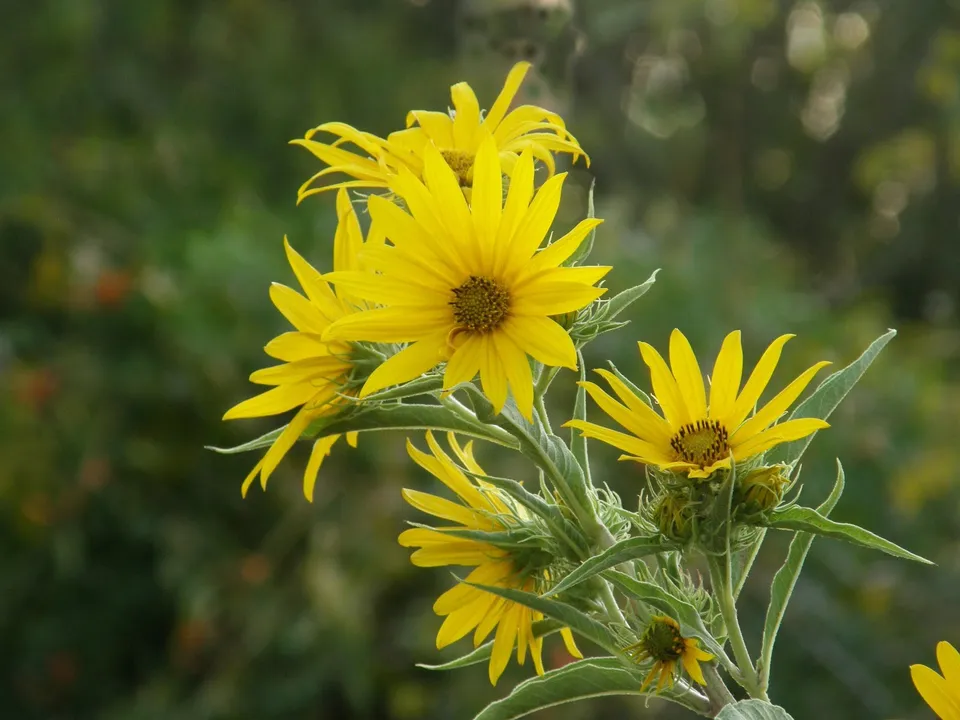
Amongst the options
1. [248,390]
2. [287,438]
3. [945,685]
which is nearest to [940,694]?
[945,685]

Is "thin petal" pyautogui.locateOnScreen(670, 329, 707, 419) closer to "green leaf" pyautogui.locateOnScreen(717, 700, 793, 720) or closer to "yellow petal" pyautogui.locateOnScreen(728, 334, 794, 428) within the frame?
"yellow petal" pyautogui.locateOnScreen(728, 334, 794, 428)

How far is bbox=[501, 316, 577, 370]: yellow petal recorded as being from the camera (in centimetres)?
70

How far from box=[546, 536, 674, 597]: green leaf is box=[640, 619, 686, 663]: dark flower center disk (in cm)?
6

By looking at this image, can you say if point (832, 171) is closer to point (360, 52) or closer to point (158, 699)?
point (360, 52)

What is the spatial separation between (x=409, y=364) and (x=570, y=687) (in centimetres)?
27

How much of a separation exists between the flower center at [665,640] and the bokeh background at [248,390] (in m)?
1.17


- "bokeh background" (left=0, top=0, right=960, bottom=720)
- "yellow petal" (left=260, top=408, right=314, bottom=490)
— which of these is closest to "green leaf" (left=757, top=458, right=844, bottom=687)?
"yellow petal" (left=260, top=408, right=314, bottom=490)

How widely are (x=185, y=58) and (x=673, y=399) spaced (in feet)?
20.1

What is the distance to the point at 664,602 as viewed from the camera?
0.73 metres

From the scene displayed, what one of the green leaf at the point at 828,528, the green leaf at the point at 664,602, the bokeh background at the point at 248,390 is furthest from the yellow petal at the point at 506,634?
the bokeh background at the point at 248,390

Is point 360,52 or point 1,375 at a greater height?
point 360,52

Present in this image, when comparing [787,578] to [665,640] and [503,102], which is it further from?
[503,102]

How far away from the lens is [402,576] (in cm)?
359

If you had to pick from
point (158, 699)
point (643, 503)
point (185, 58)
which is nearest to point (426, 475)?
point (158, 699)
